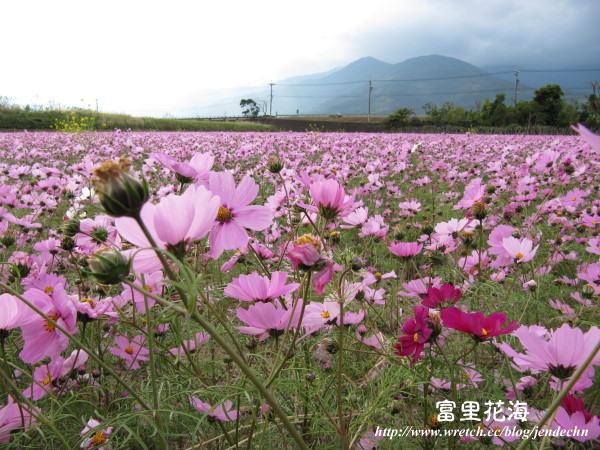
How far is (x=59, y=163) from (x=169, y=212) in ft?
12.7

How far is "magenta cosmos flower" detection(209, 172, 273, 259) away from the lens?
1.56 ft

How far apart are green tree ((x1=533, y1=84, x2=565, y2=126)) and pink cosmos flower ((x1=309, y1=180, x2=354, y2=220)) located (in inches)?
1328

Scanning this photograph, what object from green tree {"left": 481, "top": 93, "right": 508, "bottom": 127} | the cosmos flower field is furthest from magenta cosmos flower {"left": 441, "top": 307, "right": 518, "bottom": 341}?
green tree {"left": 481, "top": 93, "right": 508, "bottom": 127}

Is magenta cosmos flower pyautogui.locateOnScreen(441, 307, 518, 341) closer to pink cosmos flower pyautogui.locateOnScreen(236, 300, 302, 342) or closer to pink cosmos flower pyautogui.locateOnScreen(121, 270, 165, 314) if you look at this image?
pink cosmos flower pyautogui.locateOnScreen(236, 300, 302, 342)

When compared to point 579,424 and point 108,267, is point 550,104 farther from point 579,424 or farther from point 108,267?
point 108,267

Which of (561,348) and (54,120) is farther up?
(54,120)

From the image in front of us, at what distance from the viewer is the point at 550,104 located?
28891 millimetres

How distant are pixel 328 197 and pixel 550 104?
3528 centimetres

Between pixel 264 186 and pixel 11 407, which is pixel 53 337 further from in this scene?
pixel 264 186

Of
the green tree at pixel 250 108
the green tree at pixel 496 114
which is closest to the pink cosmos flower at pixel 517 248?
the green tree at pixel 496 114

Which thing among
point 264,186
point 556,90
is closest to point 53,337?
point 264,186

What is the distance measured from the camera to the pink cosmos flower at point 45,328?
1.95ft

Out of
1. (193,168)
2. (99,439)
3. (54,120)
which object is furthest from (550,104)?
(99,439)

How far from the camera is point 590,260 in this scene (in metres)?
1.80
